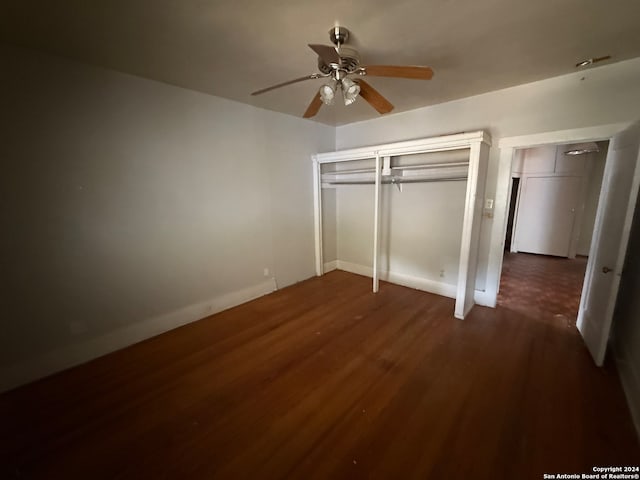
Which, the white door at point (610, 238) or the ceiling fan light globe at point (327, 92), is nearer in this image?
the ceiling fan light globe at point (327, 92)

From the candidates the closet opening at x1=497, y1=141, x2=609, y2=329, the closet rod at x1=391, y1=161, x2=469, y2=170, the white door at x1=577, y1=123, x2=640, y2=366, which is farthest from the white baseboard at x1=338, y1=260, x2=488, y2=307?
the closet rod at x1=391, y1=161, x2=469, y2=170

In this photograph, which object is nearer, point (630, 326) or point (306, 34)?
point (306, 34)

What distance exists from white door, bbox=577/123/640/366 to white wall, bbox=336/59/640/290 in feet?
1.09

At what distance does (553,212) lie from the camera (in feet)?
18.4

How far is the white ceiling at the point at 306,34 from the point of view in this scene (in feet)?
4.88

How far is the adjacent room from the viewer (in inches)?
59.4

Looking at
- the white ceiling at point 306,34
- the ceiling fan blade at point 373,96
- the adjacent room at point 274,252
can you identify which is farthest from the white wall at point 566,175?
the ceiling fan blade at point 373,96

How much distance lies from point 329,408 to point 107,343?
2142mm

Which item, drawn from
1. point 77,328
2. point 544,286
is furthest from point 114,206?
point 544,286

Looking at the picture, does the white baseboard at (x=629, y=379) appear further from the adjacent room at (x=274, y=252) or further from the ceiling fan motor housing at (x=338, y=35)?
the ceiling fan motor housing at (x=338, y=35)

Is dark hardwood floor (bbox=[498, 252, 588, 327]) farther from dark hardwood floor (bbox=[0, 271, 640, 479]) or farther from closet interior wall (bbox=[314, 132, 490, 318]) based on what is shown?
closet interior wall (bbox=[314, 132, 490, 318])

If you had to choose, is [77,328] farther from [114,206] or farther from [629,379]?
[629,379]

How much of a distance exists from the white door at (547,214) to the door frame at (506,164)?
3.89 meters

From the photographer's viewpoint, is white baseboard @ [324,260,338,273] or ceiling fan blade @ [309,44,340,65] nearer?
ceiling fan blade @ [309,44,340,65]
